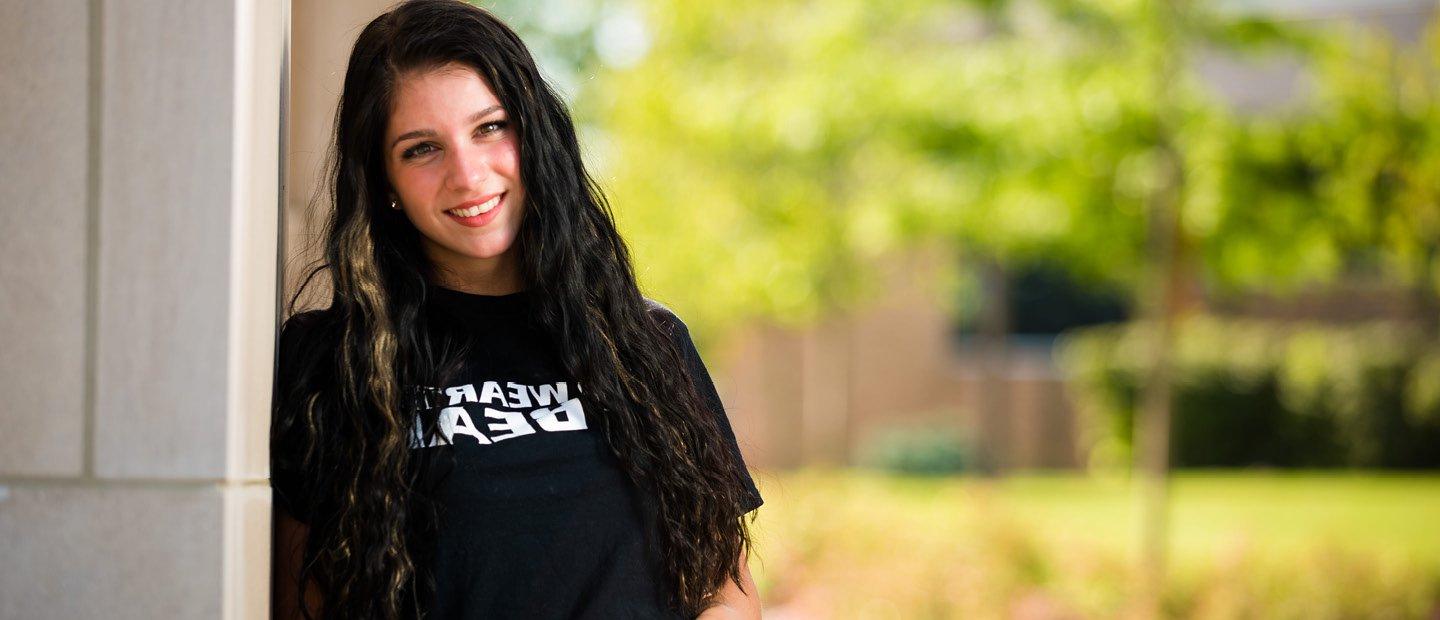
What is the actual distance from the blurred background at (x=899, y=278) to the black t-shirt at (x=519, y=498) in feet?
1.02

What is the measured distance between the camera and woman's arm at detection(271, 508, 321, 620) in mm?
2010

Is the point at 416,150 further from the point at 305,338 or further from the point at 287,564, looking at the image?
the point at 287,564

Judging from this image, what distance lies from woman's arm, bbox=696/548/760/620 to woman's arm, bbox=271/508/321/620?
1.98ft

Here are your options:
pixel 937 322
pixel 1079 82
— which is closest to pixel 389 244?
pixel 1079 82

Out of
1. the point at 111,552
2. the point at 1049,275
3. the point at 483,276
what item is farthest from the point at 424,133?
the point at 1049,275

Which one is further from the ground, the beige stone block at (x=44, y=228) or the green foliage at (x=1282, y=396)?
the beige stone block at (x=44, y=228)

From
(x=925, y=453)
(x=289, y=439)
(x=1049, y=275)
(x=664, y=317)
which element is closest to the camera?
(x=289, y=439)

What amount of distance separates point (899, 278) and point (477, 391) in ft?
54.3

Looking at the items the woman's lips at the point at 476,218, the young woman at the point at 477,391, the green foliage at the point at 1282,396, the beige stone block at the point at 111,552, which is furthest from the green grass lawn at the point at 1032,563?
the green foliage at the point at 1282,396

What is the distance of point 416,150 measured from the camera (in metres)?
2.12

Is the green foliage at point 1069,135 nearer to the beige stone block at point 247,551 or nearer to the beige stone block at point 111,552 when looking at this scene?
the beige stone block at point 247,551

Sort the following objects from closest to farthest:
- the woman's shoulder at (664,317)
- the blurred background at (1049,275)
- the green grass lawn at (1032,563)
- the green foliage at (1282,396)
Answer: the woman's shoulder at (664,317) → the green grass lawn at (1032,563) → the blurred background at (1049,275) → the green foliage at (1282,396)

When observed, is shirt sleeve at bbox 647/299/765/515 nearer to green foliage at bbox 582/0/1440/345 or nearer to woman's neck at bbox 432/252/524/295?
woman's neck at bbox 432/252/524/295

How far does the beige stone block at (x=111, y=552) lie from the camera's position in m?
1.53
